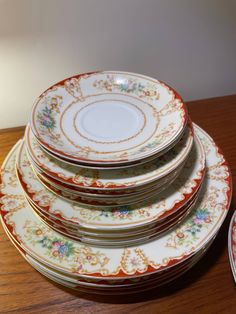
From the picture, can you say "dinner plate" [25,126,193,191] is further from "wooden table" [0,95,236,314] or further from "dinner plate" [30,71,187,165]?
"wooden table" [0,95,236,314]

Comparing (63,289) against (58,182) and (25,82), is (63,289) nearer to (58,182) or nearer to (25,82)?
(58,182)

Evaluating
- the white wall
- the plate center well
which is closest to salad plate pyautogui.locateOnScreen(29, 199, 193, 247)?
the plate center well

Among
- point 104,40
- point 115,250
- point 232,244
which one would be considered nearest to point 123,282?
point 115,250

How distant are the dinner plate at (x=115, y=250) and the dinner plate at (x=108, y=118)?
11 cm

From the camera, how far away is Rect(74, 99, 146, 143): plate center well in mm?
533

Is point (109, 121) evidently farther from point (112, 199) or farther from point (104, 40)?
point (104, 40)

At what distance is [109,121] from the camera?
557 millimetres

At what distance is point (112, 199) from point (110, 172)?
3cm

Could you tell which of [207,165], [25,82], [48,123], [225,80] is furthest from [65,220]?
[225,80]

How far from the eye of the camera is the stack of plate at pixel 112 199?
46 cm

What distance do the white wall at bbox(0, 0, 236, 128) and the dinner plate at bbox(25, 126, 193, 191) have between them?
31 centimetres

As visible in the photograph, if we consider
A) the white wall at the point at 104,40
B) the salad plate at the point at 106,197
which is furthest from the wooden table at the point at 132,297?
the white wall at the point at 104,40

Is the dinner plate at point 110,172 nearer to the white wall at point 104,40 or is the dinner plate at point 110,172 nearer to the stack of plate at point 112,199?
the stack of plate at point 112,199

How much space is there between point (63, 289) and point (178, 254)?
161 mm
